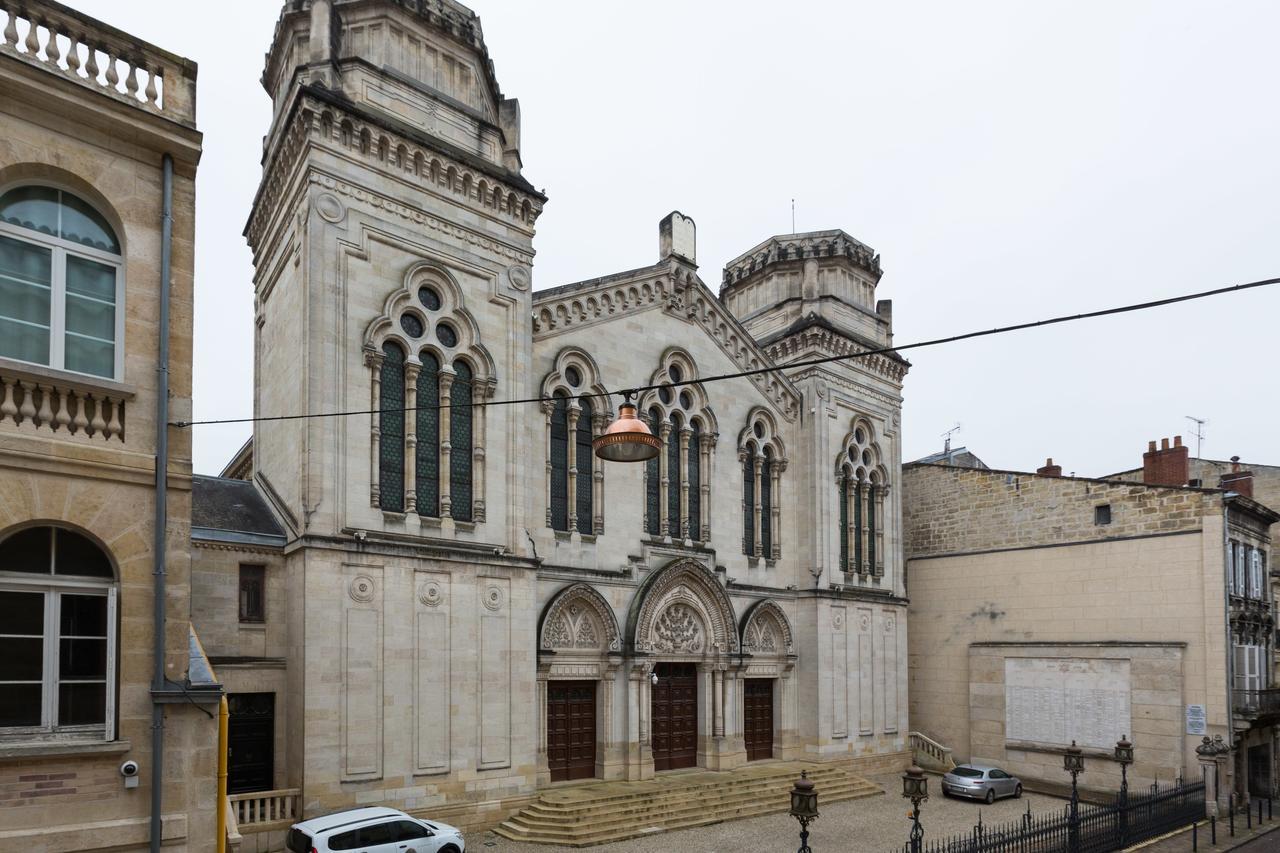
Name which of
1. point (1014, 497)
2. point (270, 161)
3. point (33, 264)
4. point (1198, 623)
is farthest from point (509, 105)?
point (1198, 623)

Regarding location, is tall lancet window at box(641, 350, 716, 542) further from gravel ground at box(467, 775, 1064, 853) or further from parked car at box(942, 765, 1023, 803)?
parked car at box(942, 765, 1023, 803)

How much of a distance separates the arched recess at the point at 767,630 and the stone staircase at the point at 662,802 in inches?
140

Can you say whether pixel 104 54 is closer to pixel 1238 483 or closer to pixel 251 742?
pixel 251 742

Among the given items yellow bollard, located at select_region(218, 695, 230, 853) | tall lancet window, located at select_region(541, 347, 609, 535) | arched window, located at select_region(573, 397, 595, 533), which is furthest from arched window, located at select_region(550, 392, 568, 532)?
yellow bollard, located at select_region(218, 695, 230, 853)

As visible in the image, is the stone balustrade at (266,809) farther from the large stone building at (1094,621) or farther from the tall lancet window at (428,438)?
the large stone building at (1094,621)

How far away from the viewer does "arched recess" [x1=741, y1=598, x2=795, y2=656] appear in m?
30.2

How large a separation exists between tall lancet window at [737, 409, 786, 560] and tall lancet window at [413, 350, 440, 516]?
37.4 ft

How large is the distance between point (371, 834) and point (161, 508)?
9.61m

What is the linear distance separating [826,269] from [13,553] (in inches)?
1147

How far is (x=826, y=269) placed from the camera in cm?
3481

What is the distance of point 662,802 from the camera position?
79.3 feet

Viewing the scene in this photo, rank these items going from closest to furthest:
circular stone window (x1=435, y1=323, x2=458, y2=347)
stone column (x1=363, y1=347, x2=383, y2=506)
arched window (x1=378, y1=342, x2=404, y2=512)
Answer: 1. stone column (x1=363, y1=347, x2=383, y2=506)
2. arched window (x1=378, y1=342, x2=404, y2=512)
3. circular stone window (x1=435, y1=323, x2=458, y2=347)

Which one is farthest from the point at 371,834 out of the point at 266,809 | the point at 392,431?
the point at 392,431

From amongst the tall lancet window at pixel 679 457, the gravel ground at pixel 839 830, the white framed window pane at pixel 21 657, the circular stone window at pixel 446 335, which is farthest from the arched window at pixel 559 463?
the white framed window pane at pixel 21 657
